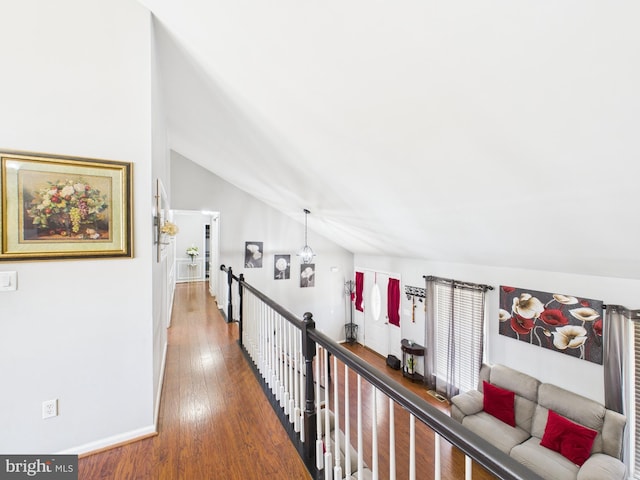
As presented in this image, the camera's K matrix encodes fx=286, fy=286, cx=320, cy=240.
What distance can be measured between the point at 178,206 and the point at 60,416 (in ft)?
16.6

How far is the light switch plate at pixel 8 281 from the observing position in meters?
1.74

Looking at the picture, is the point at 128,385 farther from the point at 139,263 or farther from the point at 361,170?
the point at 361,170

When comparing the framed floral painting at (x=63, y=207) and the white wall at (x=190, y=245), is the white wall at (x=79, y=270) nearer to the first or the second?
the framed floral painting at (x=63, y=207)

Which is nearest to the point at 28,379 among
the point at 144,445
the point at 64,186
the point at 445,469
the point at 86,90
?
the point at 144,445

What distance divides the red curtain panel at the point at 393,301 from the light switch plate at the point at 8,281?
6.32 metres

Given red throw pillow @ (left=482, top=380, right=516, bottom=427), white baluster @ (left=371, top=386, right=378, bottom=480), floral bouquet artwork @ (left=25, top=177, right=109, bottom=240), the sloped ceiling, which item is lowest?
red throw pillow @ (left=482, top=380, right=516, bottom=427)

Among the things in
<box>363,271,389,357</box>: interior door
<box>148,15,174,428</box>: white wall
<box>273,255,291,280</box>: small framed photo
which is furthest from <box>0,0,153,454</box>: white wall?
<box>363,271,389,357</box>: interior door

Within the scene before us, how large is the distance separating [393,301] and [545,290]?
10.9 ft

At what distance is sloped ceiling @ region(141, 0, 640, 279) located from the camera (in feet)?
4.38

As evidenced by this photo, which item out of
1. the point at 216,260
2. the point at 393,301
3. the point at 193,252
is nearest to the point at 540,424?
the point at 393,301

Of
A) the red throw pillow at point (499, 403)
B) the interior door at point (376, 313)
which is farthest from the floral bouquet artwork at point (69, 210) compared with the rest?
the interior door at point (376, 313)

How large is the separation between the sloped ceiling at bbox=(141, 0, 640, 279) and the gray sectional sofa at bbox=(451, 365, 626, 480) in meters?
1.64

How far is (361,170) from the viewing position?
298 cm

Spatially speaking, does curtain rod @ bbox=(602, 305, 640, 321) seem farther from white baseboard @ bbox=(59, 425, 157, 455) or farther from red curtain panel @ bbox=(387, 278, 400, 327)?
white baseboard @ bbox=(59, 425, 157, 455)
